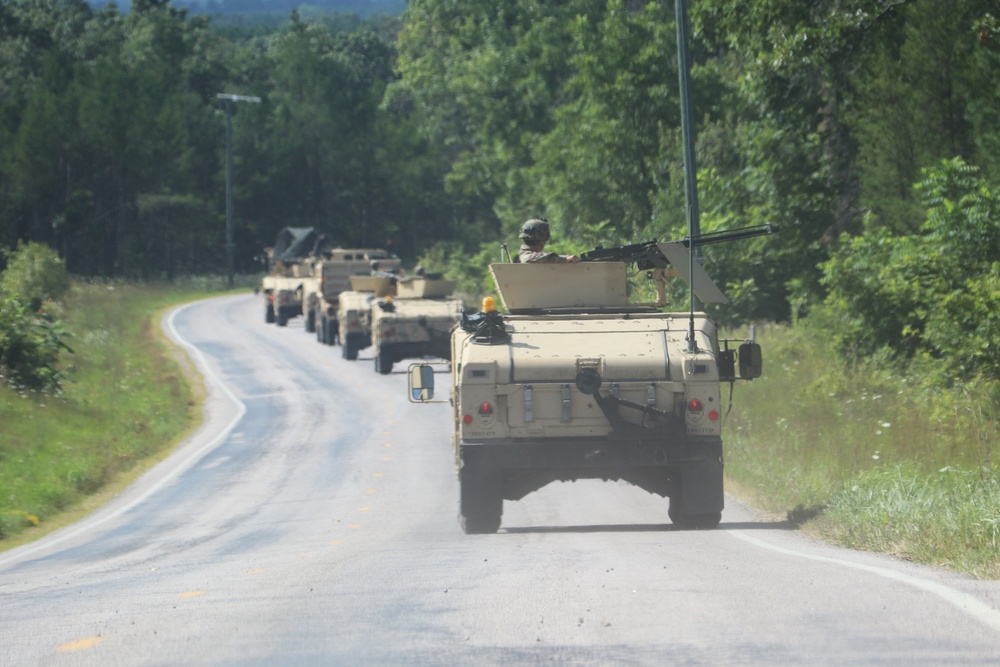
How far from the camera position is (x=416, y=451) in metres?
21.3

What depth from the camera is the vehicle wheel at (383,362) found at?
30141 millimetres

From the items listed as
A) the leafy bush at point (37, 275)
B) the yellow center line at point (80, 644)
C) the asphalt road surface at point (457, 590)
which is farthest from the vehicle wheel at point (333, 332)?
the yellow center line at point (80, 644)

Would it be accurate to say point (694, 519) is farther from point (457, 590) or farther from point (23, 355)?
point (23, 355)

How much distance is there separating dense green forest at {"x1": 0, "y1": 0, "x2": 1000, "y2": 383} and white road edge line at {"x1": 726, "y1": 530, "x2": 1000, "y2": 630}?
7453 millimetres

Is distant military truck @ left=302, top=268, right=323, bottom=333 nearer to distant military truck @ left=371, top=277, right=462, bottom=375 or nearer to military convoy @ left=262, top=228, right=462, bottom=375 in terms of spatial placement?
military convoy @ left=262, top=228, right=462, bottom=375

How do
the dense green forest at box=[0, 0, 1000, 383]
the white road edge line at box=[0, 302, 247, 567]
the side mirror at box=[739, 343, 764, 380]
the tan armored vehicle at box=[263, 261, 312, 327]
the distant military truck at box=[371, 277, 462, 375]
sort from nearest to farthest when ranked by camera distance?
the side mirror at box=[739, 343, 764, 380], the white road edge line at box=[0, 302, 247, 567], the dense green forest at box=[0, 0, 1000, 383], the distant military truck at box=[371, 277, 462, 375], the tan armored vehicle at box=[263, 261, 312, 327]

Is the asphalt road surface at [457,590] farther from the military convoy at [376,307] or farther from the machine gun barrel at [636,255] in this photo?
the military convoy at [376,307]

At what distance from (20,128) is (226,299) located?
1999 cm

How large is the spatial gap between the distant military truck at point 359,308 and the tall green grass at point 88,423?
381 centimetres

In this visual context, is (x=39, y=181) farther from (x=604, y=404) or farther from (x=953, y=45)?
(x=604, y=404)

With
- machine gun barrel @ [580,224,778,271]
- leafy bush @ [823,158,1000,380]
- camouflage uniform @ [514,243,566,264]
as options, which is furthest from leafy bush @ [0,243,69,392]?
machine gun barrel @ [580,224,778,271]

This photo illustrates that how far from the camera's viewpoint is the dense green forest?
20016 millimetres

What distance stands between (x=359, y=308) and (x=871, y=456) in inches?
774

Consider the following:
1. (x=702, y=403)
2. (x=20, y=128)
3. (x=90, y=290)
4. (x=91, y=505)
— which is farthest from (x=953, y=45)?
(x=20, y=128)
